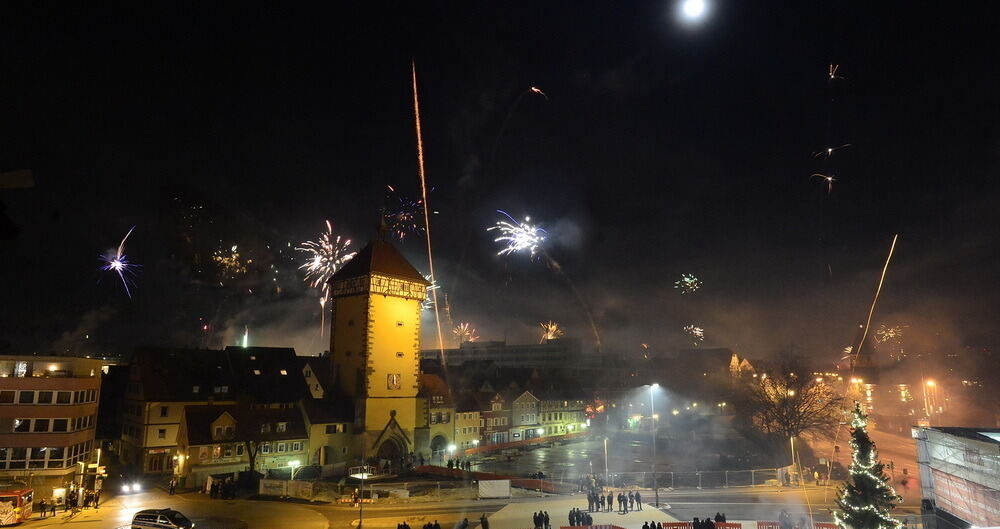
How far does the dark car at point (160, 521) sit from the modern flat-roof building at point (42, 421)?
13.3 meters

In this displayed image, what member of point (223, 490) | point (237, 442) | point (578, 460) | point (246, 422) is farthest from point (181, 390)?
point (578, 460)

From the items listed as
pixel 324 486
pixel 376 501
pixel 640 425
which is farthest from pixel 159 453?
pixel 640 425

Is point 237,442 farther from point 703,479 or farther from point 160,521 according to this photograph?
A: point 703,479

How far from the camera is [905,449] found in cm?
7819

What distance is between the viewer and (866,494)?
21.3 meters

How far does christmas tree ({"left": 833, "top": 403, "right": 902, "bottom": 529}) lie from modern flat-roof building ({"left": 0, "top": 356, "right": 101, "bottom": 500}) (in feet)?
146

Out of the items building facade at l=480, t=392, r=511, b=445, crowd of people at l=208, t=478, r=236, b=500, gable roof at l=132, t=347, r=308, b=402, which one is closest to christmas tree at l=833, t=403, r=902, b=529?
crowd of people at l=208, t=478, r=236, b=500

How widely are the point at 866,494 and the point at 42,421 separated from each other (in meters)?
47.0

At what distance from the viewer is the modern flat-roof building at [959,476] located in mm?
26141

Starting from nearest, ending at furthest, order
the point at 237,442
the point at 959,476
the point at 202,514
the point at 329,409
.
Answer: the point at 959,476, the point at 202,514, the point at 237,442, the point at 329,409

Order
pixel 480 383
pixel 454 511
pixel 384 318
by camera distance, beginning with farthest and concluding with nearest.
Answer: pixel 480 383 → pixel 384 318 → pixel 454 511

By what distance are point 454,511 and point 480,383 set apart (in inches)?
2134

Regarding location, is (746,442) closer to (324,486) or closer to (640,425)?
(640,425)

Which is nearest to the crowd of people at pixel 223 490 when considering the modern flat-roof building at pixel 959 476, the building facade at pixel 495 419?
the building facade at pixel 495 419
